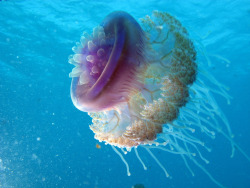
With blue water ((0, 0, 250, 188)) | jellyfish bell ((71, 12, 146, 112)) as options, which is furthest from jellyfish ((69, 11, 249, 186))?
blue water ((0, 0, 250, 188))

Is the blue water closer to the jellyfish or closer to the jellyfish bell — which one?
the jellyfish

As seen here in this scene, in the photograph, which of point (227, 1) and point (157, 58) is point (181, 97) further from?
point (227, 1)

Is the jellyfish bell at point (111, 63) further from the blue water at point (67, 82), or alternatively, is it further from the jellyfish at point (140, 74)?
the blue water at point (67, 82)

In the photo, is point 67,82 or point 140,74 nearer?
point 140,74

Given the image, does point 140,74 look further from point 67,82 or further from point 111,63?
point 67,82

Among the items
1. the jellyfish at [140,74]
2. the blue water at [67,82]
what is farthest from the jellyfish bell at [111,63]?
the blue water at [67,82]

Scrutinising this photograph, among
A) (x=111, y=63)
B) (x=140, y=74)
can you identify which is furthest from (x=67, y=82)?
(x=111, y=63)

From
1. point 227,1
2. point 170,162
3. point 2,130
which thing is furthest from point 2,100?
point 170,162

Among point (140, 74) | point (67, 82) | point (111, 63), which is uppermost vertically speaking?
point (111, 63)
